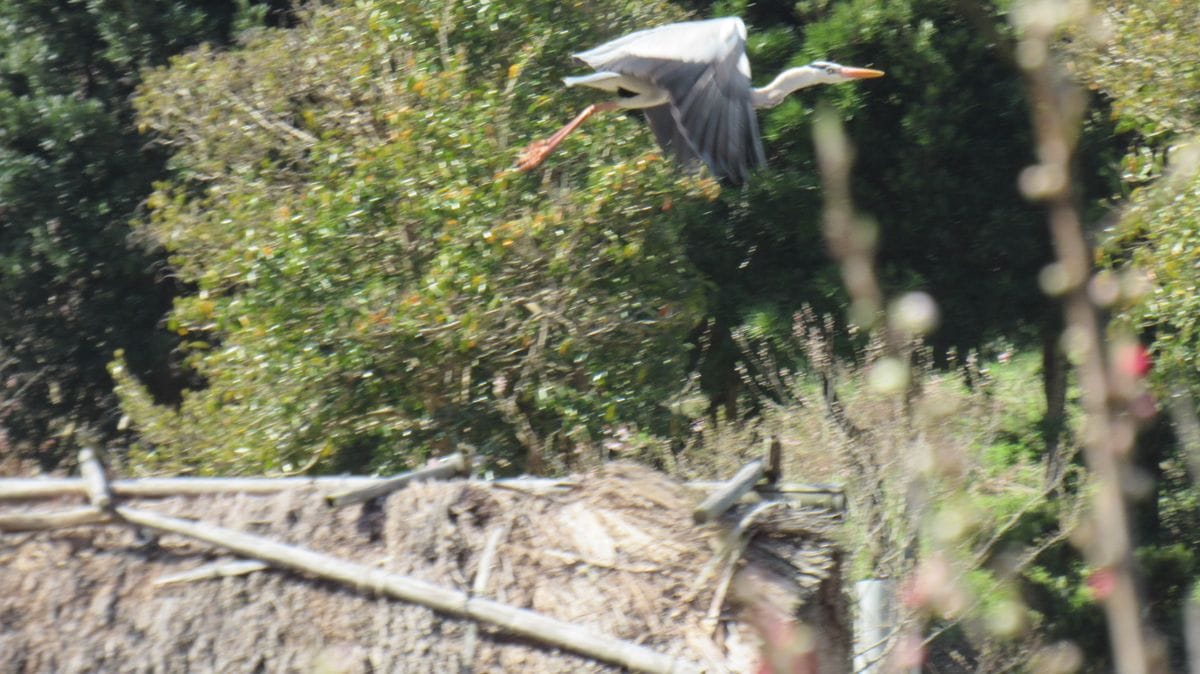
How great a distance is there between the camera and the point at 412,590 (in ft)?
13.0

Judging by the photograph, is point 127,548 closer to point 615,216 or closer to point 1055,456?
point 615,216

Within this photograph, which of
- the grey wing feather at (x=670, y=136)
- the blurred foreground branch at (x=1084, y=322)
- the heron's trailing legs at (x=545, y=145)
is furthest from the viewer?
the grey wing feather at (x=670, y=136)

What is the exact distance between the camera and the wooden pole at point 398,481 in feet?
13.9

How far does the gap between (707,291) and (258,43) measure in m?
3.13

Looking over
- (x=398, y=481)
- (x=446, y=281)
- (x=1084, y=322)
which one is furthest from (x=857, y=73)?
(x=1084, y=322)

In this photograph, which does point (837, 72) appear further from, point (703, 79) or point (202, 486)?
point (202, 486)

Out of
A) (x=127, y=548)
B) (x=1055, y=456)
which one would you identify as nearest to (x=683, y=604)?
(x=127, y=548)

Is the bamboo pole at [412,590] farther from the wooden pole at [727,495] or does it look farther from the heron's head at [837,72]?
the heron's head at [837,72]

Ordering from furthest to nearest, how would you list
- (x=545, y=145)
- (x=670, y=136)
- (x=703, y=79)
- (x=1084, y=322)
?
(x=670, y=136), (x=703, y=79), (x=545, y=145), (x=1084, y=322)

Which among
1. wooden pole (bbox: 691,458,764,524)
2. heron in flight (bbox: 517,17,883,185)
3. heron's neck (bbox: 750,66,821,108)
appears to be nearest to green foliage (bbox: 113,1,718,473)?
heron in flight (bbox: 517,17,883,185)

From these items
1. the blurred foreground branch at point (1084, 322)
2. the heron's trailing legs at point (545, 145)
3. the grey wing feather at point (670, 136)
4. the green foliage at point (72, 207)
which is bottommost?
the green foliage at point (72, 207)

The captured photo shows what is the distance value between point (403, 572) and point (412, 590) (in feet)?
0.39

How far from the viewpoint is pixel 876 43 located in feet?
31.1

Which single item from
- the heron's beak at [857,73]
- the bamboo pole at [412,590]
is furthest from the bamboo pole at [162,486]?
the heron's beak at [857,73]
